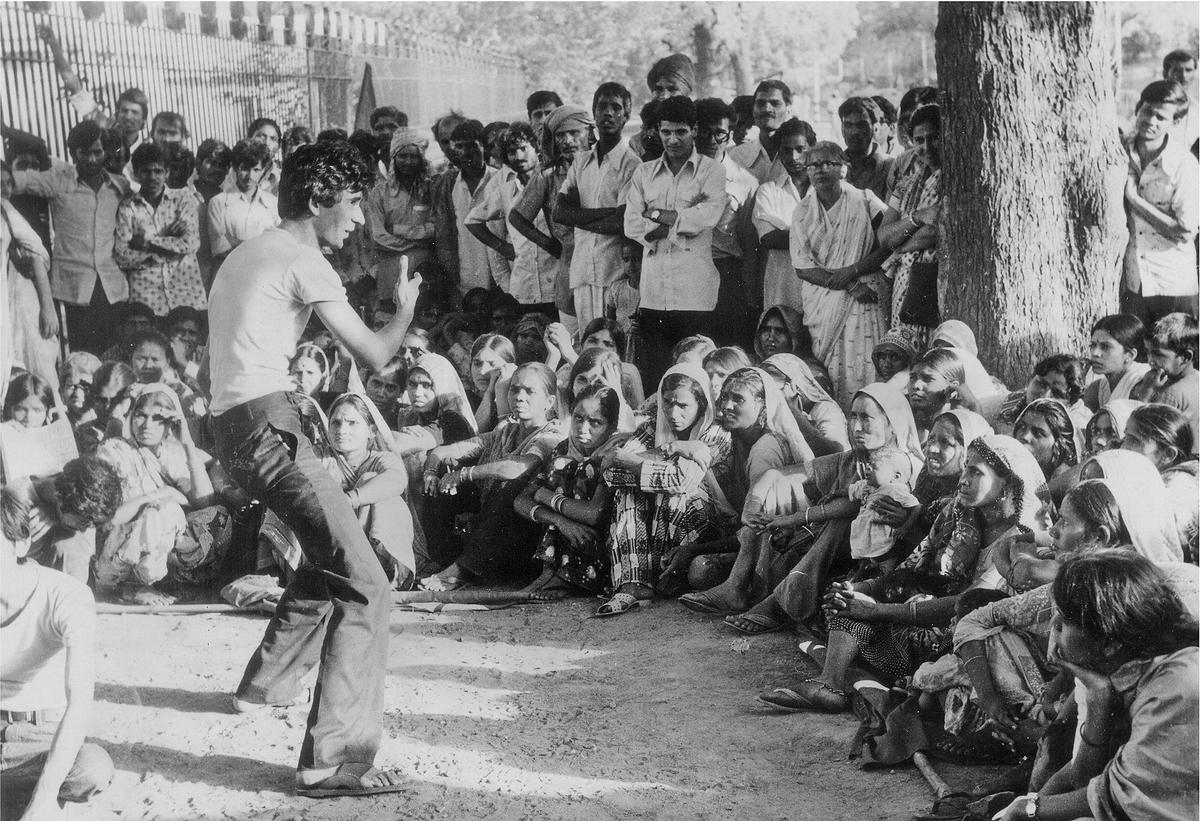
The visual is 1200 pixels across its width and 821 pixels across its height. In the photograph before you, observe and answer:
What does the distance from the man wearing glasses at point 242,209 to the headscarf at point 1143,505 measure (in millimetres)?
5812

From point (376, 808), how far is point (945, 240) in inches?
165

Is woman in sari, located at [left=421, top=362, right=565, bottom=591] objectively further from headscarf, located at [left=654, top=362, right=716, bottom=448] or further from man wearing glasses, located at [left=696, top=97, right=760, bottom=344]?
man wearing glasses, located at [left=696, top=97, right=760, bottom=344]

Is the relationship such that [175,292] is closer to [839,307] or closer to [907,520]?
[839,307]

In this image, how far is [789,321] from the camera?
7.29m

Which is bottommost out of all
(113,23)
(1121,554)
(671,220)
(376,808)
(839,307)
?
(376,808)

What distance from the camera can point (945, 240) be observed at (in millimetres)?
6781

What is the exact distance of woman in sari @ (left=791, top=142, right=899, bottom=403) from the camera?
706cm

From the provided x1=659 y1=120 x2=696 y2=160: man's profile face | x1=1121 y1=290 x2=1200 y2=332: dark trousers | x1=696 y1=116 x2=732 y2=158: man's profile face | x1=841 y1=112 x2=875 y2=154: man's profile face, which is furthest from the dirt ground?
x1=841 y1=112 x2=875 y2=154: man's profile face

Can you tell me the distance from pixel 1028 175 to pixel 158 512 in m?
4.40

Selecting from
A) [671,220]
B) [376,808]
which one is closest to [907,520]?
[376,808]

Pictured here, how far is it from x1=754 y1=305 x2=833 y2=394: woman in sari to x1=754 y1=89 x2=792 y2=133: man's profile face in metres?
1.61

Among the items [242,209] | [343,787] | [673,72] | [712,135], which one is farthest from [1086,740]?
[242,209]

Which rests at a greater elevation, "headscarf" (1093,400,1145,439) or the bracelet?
"headscarf" (1093,400,1145,439)

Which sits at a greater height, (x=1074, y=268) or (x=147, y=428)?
(x=1074, y=268)
